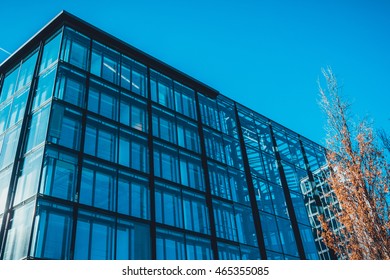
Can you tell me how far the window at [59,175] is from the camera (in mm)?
19042

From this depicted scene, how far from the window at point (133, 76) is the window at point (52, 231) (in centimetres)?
1052

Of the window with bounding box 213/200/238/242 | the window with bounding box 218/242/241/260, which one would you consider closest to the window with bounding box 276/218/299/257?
the window with bounding box 213/200/238/242

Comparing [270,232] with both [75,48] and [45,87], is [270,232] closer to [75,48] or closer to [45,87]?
[45,87]

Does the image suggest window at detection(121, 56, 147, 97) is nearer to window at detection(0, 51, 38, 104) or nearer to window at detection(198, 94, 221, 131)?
window at detection(198, 94, 221, 131)

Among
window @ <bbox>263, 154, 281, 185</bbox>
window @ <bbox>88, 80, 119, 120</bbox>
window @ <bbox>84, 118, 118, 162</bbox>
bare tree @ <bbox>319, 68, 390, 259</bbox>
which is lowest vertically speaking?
bare tree @ <bbox>319, 68, 390, 259</bbox>

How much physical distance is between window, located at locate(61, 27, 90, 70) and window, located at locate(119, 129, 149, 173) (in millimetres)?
5251

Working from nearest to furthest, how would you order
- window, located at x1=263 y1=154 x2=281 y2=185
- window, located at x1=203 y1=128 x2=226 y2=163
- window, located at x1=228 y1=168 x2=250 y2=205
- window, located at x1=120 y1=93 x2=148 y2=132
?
1. window, located at x1=120 y1=93 x2=148 y2=132
2. window, located at x1=228 y1=168 x2=250 y2=205
3. window, located at x1=203 y1=128 x2=226 y2=163
4. window, located at x1=263 y1=154 x2=281 y2=185

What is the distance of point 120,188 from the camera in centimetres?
2186

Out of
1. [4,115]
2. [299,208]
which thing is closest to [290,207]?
[299,208]

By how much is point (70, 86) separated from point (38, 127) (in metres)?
3.19

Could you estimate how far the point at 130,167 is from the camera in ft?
75.6

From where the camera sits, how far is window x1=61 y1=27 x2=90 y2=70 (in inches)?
950

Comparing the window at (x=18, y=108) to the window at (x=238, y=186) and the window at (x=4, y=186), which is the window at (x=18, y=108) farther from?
the window at (x=238, y=186)

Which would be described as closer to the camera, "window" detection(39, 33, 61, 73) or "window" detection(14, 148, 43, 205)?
"window" detection(14, 148, 43, 205)
